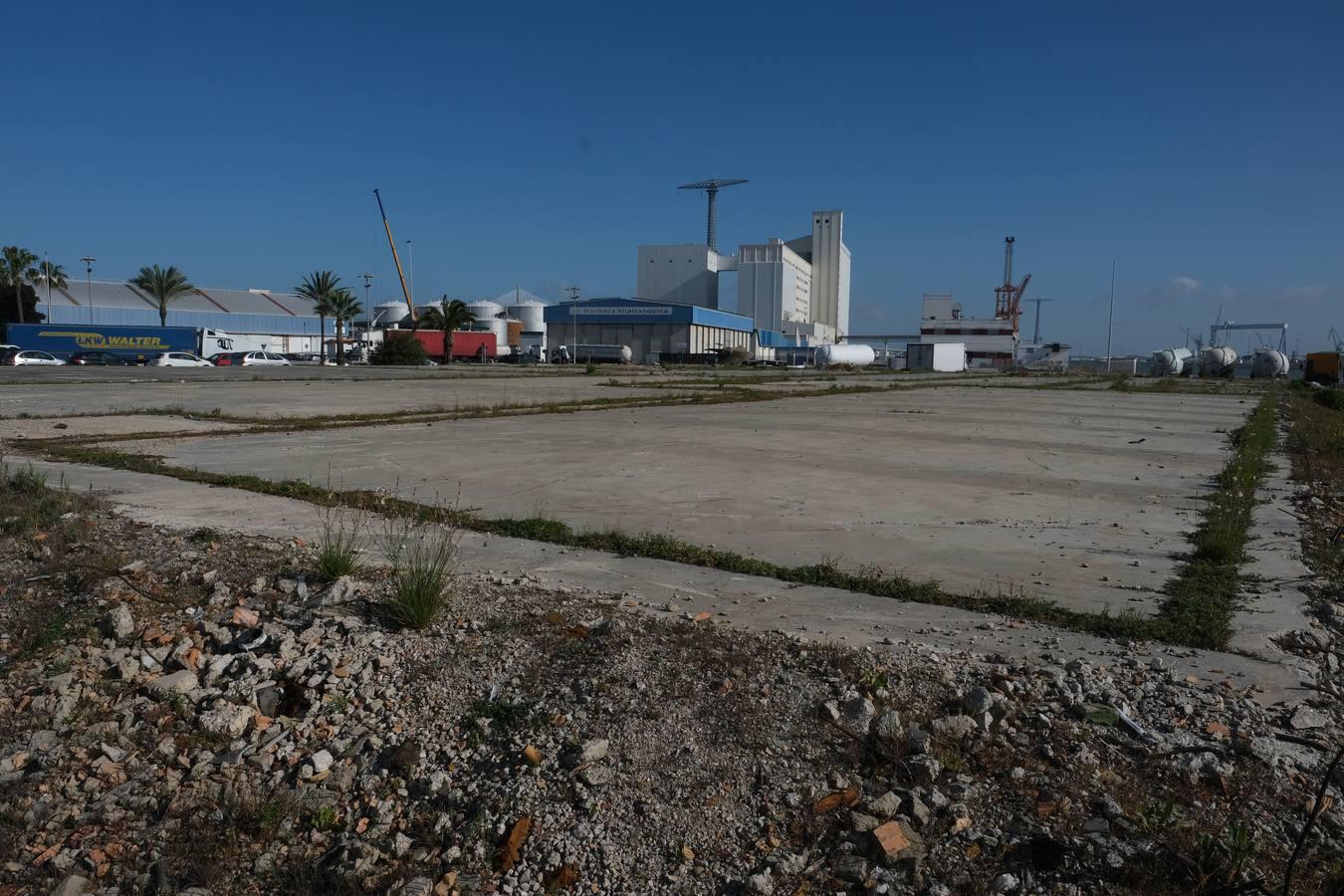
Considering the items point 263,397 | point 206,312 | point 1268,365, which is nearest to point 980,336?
point 1268,365

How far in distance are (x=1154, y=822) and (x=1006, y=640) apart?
2070 millimetres

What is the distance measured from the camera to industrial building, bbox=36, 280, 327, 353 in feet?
295

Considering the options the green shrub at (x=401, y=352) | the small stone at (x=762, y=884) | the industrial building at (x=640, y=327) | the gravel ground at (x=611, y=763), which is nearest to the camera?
the small stone at (x=762, y=884)

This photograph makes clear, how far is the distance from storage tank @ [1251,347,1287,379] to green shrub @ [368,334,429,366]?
78.3m

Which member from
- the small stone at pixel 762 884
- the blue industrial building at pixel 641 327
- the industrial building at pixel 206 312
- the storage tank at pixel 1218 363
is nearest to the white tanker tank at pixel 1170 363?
the storage tank at pixel 1218 363

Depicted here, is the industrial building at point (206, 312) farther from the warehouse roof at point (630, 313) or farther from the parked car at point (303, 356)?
the warehouse roof at point (630, 313)

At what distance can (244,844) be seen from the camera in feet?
12.9

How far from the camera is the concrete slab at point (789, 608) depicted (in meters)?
5.34

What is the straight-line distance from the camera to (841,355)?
104812mm

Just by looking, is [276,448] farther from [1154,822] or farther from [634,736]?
[1154,822]

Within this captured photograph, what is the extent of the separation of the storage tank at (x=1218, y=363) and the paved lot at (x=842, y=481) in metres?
80.3

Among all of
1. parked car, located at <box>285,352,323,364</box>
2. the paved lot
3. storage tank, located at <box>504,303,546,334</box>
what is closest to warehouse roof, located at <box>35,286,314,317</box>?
parked car, located at <box>285,352,323,364</box>

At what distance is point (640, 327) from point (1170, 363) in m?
59.6

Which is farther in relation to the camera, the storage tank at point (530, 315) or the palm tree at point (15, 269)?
the storage tank at point (530, 315)
